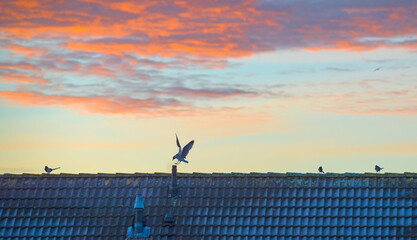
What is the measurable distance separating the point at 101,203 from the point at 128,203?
123cm

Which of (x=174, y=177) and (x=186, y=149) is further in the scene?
(x=186, y=149)

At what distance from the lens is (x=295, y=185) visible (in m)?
35.7

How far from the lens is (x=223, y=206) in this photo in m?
35.3

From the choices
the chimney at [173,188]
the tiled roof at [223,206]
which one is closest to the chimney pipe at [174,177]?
the chimney at [173,188]

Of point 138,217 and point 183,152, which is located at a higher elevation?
point 183,152

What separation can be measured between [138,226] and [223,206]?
4.11 meters

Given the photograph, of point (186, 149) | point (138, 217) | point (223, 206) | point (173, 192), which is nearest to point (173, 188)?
point (173, 192)

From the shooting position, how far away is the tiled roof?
33875 millimetres

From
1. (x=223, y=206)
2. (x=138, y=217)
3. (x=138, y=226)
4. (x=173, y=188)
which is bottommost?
(x=138, y=226)

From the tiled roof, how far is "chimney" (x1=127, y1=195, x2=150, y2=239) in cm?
95

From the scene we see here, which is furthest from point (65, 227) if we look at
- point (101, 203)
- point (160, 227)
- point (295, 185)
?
point (295, 185)

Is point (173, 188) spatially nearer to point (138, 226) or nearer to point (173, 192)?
point (173, 192)

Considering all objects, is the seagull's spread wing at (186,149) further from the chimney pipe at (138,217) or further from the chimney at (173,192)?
the chimney pipe at (138,217)

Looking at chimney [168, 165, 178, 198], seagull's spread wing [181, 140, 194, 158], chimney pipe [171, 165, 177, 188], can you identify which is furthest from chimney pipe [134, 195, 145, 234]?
seagull's spread wing [181, 140, 194, 158]
